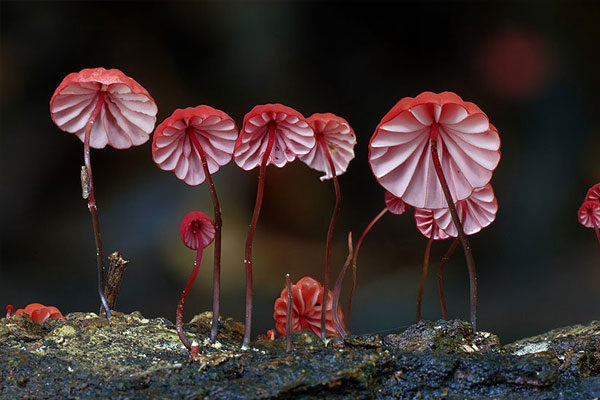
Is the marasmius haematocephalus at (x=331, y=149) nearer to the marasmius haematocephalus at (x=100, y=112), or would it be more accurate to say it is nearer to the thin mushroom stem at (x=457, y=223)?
the thin mushroom stem at (x=457, y=223)

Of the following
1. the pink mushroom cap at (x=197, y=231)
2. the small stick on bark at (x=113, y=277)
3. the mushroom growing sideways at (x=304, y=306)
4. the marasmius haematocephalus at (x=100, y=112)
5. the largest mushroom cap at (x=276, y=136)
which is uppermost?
the marasmius haematocephalus at (x=100, y=112)

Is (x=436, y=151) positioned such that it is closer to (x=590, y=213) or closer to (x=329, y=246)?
(x=329, y=246)

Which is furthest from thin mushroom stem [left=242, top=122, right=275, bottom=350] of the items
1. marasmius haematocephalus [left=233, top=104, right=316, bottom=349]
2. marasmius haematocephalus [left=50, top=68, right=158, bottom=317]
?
marasmius haematocephalus [left=50, top=68, right=158, bottom=317]

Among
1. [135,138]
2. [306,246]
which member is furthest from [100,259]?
Answer: [306,246]

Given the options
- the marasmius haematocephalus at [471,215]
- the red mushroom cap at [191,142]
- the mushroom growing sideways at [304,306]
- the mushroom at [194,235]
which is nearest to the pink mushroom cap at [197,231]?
the mushroom at [194,235]

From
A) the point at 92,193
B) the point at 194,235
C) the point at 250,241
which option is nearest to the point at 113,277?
the point at 92,193

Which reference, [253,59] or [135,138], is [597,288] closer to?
[253,59]

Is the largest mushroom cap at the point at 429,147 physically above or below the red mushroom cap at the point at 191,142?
below
